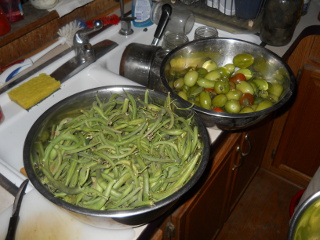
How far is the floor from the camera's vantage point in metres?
1.53

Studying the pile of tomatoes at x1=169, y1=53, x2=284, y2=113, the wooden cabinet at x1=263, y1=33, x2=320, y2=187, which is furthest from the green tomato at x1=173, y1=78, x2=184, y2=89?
the wooden cabinet at x1=263, y1=33, x2=320, y2=187

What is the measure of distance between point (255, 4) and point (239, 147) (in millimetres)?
533

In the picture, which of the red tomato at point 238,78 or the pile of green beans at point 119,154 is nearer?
the pile of green beans at point 119,154

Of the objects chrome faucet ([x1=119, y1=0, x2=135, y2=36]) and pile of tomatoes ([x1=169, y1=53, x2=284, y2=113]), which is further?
chrome faucet ([x1=119, y1=0, x2=135, y2=36])

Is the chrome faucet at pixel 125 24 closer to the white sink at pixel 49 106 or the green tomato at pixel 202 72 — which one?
the white sink at pixel 49 106

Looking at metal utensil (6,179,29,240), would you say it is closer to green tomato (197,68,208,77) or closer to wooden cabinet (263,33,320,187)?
green tomato (197,68,208,77)

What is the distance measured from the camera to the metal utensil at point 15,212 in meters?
0.62

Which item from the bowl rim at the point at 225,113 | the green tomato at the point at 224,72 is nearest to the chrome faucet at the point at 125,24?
the bowl rim at the point at 225,113

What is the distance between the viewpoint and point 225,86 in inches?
36.2

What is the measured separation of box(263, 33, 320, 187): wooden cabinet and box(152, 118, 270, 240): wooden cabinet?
0.59 feet

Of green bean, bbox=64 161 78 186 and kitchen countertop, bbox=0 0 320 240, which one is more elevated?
green bean, bbox=64 161 78 186

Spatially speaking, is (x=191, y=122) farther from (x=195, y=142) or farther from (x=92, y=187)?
(x=92, y=187)

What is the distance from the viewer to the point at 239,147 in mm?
1118

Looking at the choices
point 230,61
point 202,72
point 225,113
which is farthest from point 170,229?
point 230,61
